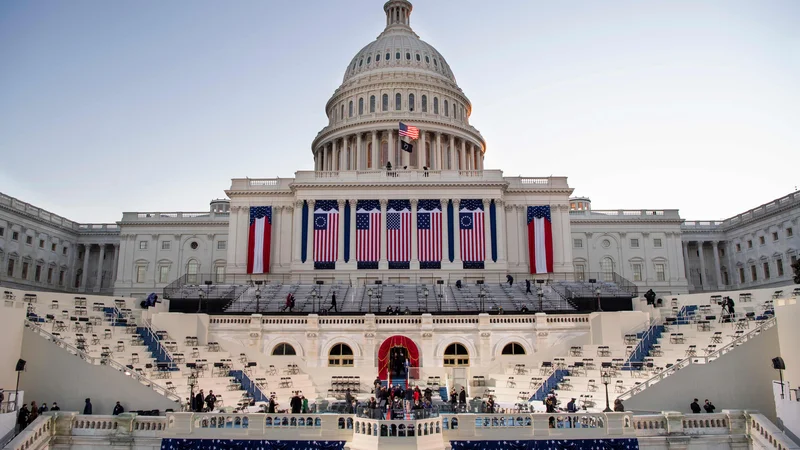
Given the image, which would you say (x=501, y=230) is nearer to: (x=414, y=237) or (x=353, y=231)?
(x=414, y=237)

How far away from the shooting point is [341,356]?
44.8 m

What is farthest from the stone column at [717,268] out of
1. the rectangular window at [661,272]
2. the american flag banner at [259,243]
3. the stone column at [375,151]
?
the american flag banner at [259,243]

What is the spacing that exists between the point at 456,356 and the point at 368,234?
29424 mm

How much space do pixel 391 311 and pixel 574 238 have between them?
52.3 metres

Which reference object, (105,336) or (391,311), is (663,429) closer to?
(391,311)

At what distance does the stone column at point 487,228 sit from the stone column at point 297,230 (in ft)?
68.7

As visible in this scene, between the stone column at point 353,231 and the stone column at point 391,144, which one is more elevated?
the stone column at point 391,144

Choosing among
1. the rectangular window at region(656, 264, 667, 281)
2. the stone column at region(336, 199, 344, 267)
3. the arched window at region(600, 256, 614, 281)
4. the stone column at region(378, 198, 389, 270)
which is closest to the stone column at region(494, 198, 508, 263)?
the stone column at region(378, 198, 389, 270)

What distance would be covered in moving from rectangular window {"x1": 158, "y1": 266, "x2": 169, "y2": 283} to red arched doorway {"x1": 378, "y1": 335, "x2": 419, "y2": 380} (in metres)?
55.7

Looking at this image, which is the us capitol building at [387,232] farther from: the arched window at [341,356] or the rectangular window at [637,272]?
the arched window at [341,356]

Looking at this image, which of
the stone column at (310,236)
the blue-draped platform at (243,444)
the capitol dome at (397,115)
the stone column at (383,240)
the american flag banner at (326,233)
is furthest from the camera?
the capitol dome at (397,115)

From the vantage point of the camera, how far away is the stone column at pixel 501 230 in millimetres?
71625

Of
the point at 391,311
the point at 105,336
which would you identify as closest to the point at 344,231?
the point at 391,311

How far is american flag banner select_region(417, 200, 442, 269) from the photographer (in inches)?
2798
